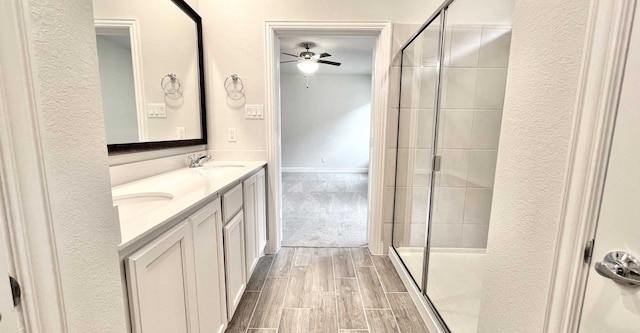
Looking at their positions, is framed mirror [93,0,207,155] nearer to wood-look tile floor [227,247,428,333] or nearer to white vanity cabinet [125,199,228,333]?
white vanity cabinet [125,199,228,333]

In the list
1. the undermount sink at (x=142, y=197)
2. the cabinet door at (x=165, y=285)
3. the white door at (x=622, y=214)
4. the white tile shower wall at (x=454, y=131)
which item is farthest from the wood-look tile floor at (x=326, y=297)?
the white door at (x=622, y=214)

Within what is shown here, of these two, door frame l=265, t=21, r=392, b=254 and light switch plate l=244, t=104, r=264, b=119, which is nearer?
door frame l=265, t=21, r=392, b=254

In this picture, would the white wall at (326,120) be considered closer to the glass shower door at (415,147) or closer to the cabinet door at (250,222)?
the glass shower door at (415,147)

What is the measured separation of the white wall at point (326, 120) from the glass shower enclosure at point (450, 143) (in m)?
4.19

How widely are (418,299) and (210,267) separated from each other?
1323 mm

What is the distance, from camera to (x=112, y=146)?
50.2 inches

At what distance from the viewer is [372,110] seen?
2240 millimetres

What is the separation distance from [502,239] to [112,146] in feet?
5.78

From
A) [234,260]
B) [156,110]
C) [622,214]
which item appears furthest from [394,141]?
[156,110]

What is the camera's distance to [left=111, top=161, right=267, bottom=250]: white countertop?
0.71 metres

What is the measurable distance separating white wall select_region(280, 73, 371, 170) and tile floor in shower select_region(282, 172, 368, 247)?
0.82 metres

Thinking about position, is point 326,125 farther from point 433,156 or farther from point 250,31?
point 433,156

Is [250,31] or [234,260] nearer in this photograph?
[234,260]

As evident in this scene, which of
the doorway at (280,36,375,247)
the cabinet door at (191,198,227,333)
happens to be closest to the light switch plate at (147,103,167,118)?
the cabinet door at (191,198,227,333)
